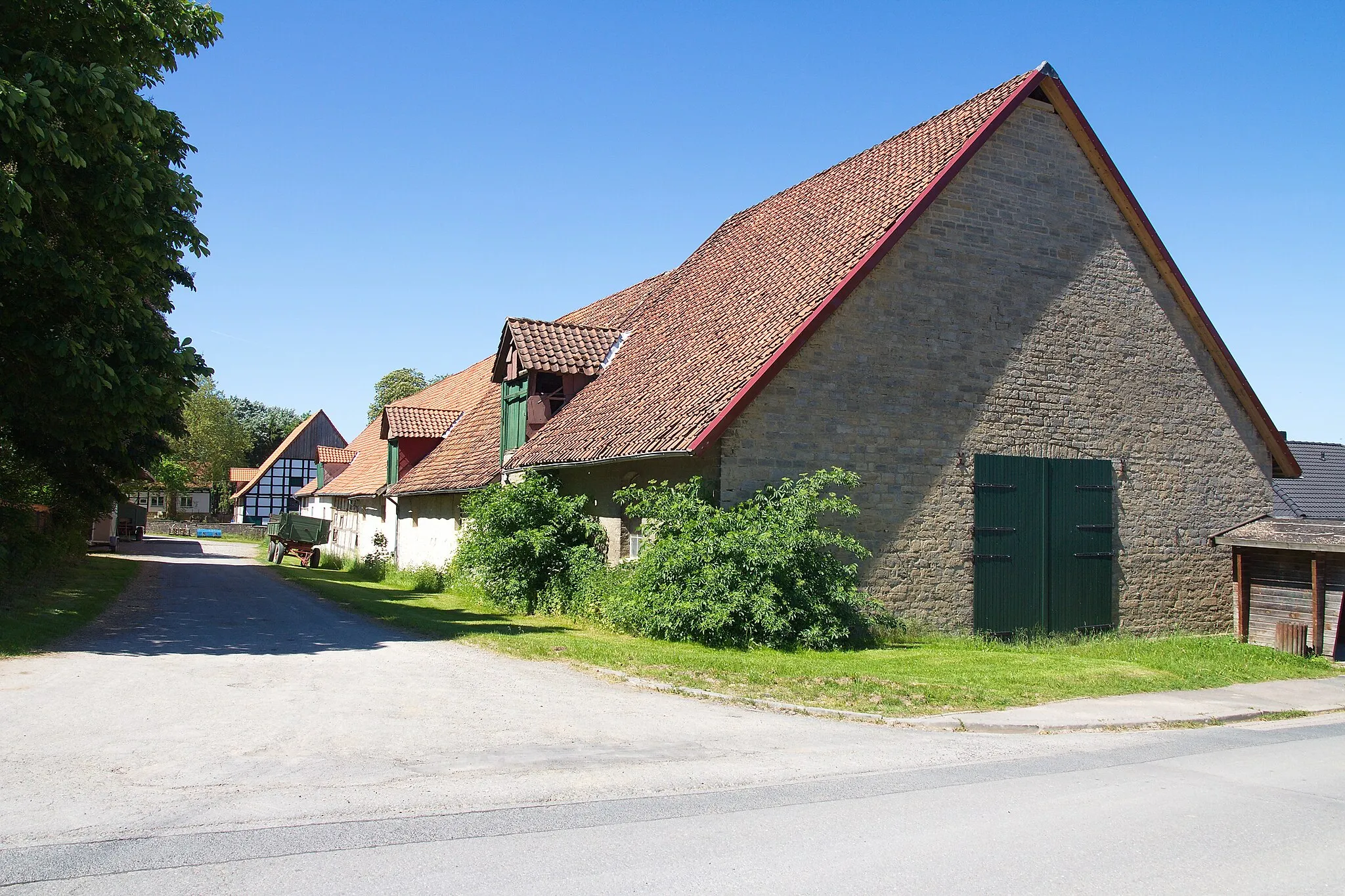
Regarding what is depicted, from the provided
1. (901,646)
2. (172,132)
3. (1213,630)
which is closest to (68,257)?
(172,132)

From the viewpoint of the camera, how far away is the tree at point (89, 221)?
1208 centimetres

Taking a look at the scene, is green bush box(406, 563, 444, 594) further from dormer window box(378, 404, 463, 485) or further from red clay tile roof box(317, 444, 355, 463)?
red clay tile roof box(317, 444, 355, 463)

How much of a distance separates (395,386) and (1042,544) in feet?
262

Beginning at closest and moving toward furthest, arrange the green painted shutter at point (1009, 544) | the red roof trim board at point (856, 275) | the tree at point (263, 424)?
the red roof trim board at point (856, 275) < the green painted shutter at point (1009, 544) < the tree at point (263, 424)

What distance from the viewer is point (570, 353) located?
69.9 feet

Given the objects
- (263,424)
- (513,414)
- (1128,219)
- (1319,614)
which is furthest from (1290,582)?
(263,424)

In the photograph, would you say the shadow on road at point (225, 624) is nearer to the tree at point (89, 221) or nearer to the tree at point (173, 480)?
the tree at point (89, 221)

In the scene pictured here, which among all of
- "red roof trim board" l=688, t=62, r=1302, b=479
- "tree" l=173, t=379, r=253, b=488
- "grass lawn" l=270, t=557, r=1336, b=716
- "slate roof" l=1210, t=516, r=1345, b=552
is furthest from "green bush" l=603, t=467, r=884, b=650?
"tree" l=173, t=379, r=253, b=488

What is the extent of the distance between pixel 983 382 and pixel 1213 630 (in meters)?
6.96

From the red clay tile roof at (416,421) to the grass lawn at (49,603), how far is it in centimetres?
825

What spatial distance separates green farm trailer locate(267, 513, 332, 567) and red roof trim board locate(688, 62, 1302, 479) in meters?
29.3

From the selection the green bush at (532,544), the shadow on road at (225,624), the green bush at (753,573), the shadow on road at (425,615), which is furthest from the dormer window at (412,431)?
the green bush at (753,573)

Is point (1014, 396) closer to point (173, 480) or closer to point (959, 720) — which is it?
point (959, 720)

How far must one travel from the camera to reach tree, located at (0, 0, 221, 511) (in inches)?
476
